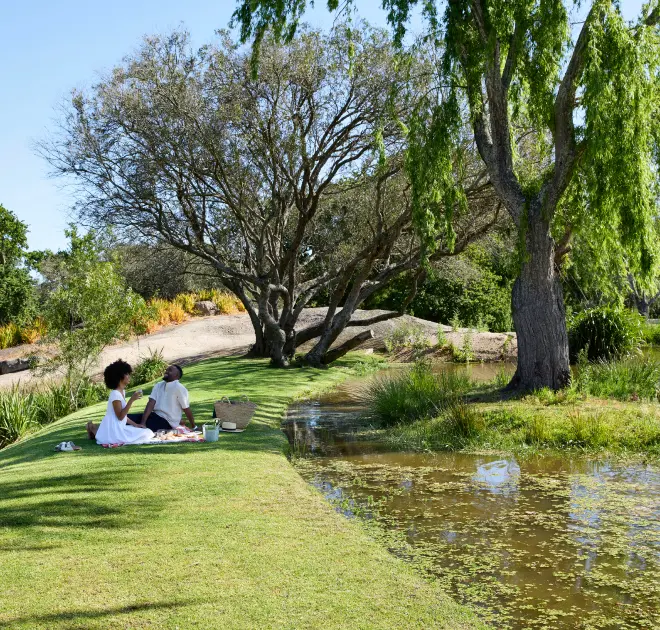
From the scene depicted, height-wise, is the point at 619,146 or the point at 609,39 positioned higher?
the point at 609,39

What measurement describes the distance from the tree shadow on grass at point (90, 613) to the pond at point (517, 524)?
1.73 meters

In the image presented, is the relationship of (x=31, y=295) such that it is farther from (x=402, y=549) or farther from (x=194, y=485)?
(x=402, y=549)

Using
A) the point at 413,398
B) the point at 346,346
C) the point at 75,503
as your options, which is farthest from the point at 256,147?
the point at 75,503

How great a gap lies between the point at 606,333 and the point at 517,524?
1460 cm

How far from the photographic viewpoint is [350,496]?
737cm

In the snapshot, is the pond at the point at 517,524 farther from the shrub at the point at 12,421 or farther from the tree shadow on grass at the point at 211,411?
the shrub at the point at 12,421

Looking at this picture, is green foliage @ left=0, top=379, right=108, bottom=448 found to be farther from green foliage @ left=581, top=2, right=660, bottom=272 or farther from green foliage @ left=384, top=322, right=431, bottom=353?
green foliage @ left=581, top=2, right=660, bottom=272

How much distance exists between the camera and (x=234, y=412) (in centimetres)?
1065

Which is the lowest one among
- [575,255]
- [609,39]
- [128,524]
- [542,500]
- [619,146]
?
[542,500]

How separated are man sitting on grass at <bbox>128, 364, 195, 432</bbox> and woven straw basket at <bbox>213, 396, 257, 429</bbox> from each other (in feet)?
2.18

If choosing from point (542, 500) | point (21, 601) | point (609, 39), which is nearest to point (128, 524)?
point (21, 601)

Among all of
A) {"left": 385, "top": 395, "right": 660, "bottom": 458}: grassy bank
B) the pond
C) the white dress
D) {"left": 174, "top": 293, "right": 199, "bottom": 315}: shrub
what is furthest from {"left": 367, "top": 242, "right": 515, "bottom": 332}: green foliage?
the white dress

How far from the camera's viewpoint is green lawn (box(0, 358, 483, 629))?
4.20m

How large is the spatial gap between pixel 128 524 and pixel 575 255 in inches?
456
